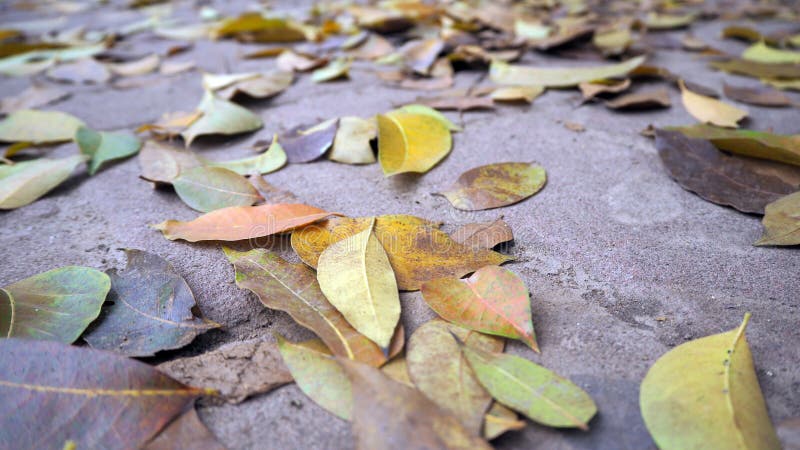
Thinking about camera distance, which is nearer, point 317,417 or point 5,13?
point 317,417

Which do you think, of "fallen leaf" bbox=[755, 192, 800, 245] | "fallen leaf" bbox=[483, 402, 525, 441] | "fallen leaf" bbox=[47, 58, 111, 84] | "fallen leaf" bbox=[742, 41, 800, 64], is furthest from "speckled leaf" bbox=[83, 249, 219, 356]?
"fallen leaf" bbox=[742, 41, 800, 64]

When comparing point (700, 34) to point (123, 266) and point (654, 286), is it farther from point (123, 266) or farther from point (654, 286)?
point (123, 266)

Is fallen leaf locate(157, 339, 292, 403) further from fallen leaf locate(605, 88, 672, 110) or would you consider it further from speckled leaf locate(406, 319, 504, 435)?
fallen leaf locate(605, 88, 672, 110)

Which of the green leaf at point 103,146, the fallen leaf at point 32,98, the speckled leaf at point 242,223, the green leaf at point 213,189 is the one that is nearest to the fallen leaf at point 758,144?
the speckled leaf at point 242,223

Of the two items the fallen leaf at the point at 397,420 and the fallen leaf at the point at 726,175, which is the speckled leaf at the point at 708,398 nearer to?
the fallen leaf at the point at 397,420

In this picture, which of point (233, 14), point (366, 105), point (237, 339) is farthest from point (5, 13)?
point (237, 339)

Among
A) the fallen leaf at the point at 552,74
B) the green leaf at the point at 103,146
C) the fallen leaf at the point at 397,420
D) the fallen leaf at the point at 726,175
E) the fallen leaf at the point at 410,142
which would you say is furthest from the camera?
the fallen leaf at the point at 552,74

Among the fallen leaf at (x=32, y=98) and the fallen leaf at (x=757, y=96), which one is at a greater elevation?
the fallen leaf at (x=32, y=98)
